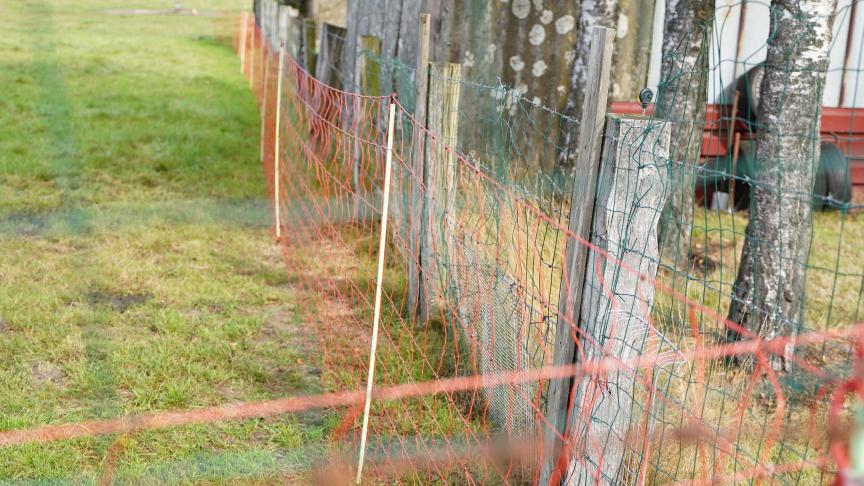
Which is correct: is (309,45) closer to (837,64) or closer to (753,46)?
(753,46)

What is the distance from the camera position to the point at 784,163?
185 inches

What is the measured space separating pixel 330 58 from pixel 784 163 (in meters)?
6.00

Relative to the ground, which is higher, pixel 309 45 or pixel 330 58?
pixel 309 45

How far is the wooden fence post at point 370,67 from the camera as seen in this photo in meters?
6.87

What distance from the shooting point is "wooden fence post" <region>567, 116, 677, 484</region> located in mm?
2775

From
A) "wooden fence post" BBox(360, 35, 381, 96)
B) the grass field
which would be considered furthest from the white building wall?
the grass field

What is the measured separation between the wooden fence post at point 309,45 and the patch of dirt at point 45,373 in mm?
6124

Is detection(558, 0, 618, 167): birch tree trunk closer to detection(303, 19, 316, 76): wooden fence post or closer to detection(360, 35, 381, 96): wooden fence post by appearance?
detection(360, 35, 381, 96): wooden fence post

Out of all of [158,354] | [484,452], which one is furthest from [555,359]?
[158,354]

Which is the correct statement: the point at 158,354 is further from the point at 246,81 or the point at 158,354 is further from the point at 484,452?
the point at 246,81

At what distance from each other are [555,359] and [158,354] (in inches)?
104

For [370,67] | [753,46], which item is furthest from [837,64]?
[370,67]

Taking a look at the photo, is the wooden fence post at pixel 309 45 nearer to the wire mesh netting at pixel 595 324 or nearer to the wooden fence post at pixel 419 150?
the wire mesh netting at pixel 595 324

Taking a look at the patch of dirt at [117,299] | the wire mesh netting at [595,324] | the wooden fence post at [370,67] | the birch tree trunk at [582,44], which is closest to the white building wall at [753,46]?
the birch tree trunk at [582,44]
